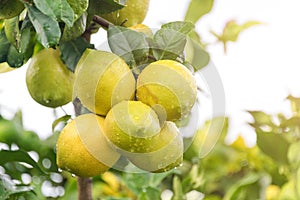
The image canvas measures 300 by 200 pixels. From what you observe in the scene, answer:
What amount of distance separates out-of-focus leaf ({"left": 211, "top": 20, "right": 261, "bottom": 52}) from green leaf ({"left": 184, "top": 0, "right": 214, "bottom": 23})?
18cm

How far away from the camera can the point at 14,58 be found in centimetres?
79

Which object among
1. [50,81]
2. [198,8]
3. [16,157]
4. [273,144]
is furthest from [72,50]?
[273,144]

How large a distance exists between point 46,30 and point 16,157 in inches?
17.4

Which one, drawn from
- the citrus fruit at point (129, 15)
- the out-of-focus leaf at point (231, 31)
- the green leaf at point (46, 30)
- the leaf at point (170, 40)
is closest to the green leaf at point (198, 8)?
the out-of-focus leaf at point (231, 31)

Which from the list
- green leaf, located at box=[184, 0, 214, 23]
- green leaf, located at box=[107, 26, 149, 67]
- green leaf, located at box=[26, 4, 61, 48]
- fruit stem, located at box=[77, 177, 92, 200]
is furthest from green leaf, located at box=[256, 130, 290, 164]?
green leaf, located at box=[26, 4, 61, 48]

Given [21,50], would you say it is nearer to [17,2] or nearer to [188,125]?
[17,2]

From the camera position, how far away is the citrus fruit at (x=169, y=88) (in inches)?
25.6

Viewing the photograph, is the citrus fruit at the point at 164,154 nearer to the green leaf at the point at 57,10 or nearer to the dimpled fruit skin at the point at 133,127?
the dimpled fruit skin at the point at 133,127

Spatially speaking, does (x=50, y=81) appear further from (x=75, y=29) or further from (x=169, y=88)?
(x=169, y=88)

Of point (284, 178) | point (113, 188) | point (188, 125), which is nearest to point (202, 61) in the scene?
point (188, 125)

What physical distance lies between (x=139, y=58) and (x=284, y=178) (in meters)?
0.68

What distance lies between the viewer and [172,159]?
0.67 metres

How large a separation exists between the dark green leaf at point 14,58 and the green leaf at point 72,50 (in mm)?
50

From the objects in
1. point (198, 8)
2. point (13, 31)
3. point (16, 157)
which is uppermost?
point (13, 31)
